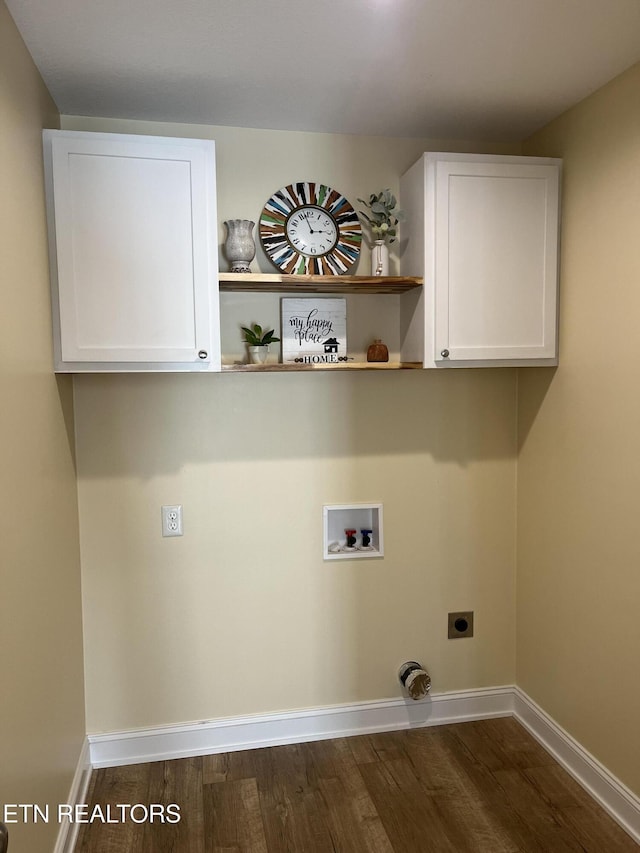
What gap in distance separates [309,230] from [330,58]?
0.65 metres

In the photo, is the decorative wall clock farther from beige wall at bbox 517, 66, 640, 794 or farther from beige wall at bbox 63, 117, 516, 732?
beige wall at bbox 517, 66, 640, 794

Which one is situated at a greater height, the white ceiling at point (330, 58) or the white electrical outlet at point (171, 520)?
the white ceiling at point (330, 58)

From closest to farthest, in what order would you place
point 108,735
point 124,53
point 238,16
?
1. point 238,16
2. point 124,53
3. point 108,735

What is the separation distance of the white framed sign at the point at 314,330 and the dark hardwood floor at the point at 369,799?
5.12 ft

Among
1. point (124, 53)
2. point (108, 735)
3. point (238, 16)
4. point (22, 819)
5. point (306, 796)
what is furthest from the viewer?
point (108, 735)

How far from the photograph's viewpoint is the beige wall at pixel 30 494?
146 cm

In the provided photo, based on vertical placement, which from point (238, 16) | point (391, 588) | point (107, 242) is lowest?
point (391, 588)

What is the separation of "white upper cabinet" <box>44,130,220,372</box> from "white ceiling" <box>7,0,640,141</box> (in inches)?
8.8

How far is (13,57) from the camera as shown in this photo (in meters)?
1.60

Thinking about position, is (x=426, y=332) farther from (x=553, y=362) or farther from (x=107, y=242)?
(x=107, y=242)

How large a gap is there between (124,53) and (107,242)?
54cm

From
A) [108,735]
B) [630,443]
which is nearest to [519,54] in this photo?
[630,443]

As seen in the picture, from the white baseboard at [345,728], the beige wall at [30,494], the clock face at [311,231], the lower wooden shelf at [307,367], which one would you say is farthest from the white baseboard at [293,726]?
the clock face at [311,231]

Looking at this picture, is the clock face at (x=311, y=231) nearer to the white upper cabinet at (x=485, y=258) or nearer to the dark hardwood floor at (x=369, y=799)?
the white upper cabinet at (x=485, y=258)
